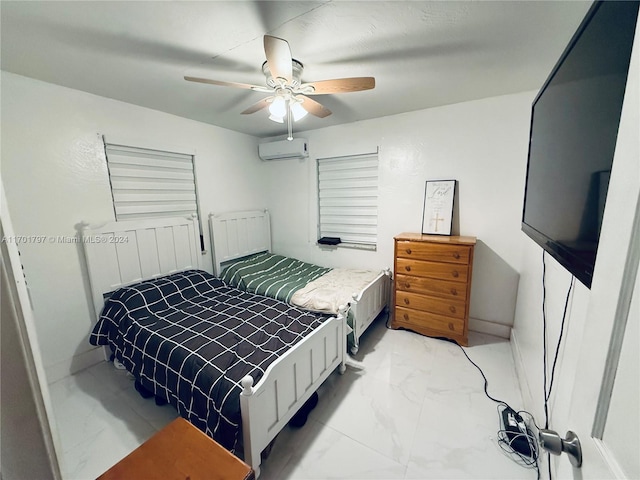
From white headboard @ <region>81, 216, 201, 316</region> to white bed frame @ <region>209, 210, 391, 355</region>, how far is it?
29 cm

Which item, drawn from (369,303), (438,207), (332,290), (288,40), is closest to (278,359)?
(332,290)

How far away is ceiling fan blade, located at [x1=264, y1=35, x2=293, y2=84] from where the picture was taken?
116 cm

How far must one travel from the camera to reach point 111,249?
7.29 feet

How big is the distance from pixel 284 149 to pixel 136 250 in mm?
2061

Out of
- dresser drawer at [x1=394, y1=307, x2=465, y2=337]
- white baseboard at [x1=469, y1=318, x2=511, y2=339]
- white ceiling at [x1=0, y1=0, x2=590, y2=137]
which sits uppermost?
white ceiling at [x1=0, y1=0, x2=590, y2=137]

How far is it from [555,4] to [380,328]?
8.89 feet

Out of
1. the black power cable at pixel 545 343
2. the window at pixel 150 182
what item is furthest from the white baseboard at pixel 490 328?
the window at pixel 150 182

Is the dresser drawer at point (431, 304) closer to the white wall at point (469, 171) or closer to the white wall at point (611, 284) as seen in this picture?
the white wall at point (469, 171)

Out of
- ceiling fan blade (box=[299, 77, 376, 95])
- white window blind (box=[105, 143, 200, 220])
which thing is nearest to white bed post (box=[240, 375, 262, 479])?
ceiling fan blade (box=[299, 77, 376, 95])

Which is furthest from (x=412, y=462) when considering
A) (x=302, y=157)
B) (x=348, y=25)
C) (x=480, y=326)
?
(x=302, y=157)

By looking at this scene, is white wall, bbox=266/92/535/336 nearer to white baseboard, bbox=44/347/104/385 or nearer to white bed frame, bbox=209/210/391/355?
white bed frame, bbox=209/210/391/355

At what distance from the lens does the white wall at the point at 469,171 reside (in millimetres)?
2359

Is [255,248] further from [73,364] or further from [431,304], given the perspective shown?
[431,304]

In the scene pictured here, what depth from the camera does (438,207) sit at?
2.66 meters
